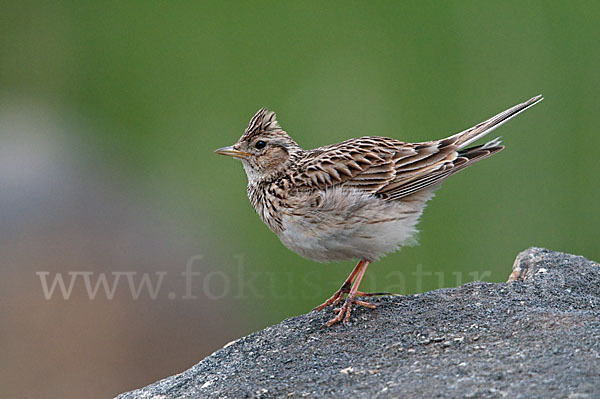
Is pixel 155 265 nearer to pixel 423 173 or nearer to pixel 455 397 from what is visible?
pixel 423 173

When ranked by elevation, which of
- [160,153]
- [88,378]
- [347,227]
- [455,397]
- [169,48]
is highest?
[169,48]

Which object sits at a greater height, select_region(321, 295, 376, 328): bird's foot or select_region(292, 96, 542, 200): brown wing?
select_region(292, 96, 542, 200): brown wing

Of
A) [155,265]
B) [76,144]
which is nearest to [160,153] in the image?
[76,144]

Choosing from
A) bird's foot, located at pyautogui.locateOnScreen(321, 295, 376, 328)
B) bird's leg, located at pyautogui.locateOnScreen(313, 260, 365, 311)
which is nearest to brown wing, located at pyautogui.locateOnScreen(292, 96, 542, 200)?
bird's leg, located at pyautogui.locateOnScreen(313, 260, 365, 311)

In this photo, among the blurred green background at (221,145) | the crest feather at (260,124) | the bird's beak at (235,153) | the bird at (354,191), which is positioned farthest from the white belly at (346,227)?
the blurred green background at (221,145)

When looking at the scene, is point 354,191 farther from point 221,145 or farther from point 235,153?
point 221,145

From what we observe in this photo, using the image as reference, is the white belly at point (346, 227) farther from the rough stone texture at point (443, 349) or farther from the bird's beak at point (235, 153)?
the bird's beak at point (235, 153)

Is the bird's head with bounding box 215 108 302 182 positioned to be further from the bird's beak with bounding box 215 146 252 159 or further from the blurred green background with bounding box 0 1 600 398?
the blurred green background with bounding box 0 1 600 398
